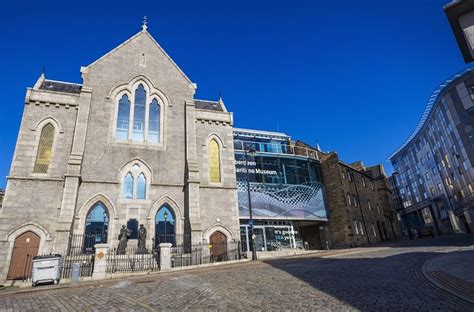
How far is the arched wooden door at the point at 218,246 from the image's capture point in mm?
20969

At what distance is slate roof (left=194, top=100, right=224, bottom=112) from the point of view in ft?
90.6

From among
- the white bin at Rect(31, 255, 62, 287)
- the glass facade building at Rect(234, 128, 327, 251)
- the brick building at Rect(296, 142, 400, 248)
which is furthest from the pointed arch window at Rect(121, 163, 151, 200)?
the brick building at Rect(296, 142, 400, 248)

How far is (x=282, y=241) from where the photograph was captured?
90.6 feet

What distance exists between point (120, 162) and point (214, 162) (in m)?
7.54

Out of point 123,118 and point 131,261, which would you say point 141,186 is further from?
point 123,118

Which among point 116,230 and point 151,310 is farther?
point 116,230

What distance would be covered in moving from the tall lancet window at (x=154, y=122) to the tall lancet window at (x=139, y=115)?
21.7 inches

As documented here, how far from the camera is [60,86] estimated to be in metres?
23.7

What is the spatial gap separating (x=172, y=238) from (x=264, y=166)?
523 inches

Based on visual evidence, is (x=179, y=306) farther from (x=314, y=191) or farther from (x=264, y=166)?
(x=314, y=191)

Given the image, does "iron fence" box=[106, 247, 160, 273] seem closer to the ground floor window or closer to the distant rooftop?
the ground floor window

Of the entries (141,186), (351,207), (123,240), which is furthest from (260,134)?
(123,240)

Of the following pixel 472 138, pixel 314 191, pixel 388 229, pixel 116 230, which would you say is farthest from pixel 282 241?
pixel 472 138

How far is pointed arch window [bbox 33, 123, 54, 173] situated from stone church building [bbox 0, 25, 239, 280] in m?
0.06
